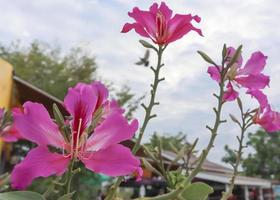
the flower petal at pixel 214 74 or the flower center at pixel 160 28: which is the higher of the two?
the flower center at pixel 160 28

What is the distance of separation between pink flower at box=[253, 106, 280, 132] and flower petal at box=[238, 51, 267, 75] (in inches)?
2.4

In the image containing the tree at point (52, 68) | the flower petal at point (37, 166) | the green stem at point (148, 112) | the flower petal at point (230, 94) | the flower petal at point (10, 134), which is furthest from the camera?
the tree at point (52, 68)

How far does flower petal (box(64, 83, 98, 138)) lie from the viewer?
1.93ft

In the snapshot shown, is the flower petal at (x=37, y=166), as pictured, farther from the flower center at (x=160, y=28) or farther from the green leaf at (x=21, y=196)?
the flower center at (x=160, y=28)

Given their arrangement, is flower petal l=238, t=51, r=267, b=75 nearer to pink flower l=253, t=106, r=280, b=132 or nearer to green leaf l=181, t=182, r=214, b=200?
pink flower l=253, t=106, r=280, b=132

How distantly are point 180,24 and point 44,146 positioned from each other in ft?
0.92

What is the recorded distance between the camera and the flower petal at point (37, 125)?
524 mm

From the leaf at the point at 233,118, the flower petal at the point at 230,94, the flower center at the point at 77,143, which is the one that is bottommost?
the flower center at the point at 77,143

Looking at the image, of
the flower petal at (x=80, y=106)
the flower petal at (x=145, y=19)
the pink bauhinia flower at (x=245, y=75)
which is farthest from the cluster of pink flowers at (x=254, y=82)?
the flower petal at (x=80, y=106)

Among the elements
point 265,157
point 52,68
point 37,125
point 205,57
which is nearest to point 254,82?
point 205,57

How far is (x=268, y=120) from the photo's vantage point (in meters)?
0.80

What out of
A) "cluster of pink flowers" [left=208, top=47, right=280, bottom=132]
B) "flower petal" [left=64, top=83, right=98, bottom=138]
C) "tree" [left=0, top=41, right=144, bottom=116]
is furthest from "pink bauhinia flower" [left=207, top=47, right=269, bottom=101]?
"tree" [left=0, top=41, right=144, bottom=116]

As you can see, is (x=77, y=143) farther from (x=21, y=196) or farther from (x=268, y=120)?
(x=268, y=120)

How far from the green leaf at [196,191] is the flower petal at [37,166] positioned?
5.3 inches
